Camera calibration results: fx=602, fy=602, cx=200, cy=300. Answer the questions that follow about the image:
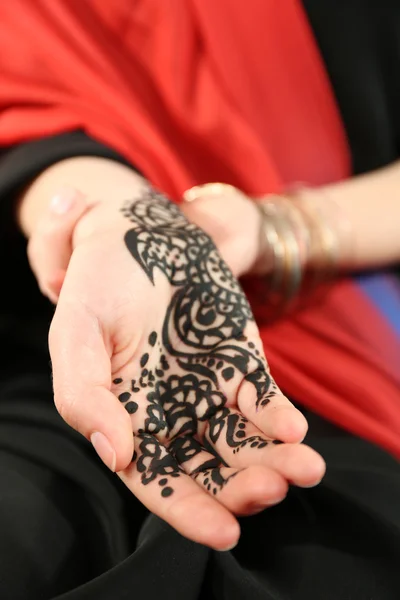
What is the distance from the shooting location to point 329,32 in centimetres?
68

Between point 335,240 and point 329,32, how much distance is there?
0.79 feet

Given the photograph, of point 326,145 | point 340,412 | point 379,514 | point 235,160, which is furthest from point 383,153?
point 379,514

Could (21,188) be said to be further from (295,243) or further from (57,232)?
(295,243)

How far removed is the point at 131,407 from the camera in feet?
1.25

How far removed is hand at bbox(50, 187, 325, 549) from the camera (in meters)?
0.33

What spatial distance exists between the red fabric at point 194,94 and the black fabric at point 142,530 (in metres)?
0.13

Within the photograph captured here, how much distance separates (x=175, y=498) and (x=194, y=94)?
0.49 metres

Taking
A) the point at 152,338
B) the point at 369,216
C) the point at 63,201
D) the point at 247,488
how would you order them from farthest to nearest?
the point at 369,216 → the point at 63,201 → the point at 152,338 → the point at 247,488

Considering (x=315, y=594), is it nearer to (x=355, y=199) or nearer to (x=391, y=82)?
(x=355, y=199)

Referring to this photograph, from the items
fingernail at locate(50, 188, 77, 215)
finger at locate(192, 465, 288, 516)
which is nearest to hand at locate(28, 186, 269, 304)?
fingernail at locate(50, 188, 77, 215)

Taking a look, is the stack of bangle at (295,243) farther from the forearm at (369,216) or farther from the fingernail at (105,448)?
the fingernail at (105,448)

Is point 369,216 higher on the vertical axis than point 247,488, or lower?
lower

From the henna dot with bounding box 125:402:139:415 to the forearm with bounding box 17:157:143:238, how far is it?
24cm

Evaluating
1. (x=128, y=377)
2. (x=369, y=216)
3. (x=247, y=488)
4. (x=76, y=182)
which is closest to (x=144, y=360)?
(x=128, y=377)
